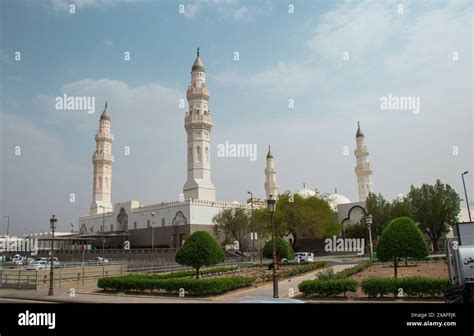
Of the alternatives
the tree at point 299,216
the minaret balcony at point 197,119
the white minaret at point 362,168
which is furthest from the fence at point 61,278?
the white minaret at point 362,168

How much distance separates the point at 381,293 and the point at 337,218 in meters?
54.7

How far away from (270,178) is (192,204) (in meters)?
22.6

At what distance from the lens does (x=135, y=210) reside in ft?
229

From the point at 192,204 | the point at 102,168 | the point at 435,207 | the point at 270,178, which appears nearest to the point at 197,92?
the point at 192,204

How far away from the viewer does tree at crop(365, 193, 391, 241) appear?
55750 mm

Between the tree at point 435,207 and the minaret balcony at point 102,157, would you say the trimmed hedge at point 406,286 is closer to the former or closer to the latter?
the tree at point 435,207

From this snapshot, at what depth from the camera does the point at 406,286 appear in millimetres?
15219
